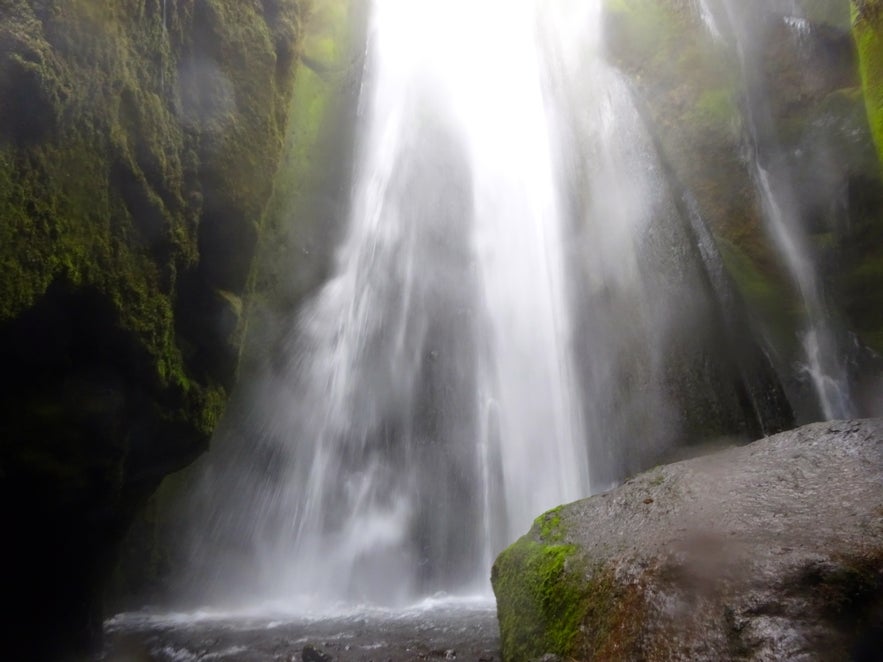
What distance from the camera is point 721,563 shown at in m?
2.95

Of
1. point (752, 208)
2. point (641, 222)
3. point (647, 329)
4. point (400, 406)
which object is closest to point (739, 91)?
point (752, 208)

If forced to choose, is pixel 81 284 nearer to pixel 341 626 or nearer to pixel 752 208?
pixel 341 626

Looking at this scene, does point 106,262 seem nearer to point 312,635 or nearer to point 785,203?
point 312,635

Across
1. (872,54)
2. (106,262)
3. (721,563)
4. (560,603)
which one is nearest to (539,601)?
(560,603)

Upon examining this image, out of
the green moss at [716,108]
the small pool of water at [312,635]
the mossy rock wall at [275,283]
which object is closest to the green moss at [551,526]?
the small pool of water at [312,635]

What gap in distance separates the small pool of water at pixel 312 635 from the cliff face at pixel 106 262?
0.96 metres

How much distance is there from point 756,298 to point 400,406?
24.4 feet

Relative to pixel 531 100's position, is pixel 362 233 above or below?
below

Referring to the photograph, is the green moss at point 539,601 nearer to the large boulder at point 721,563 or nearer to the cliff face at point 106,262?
the large boulder at point 721,563

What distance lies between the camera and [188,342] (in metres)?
6.92

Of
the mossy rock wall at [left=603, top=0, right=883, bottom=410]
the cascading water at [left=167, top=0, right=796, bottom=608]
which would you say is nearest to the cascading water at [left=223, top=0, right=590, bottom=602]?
the cascading water at [left=167, top=0, right=796, bottom=608]

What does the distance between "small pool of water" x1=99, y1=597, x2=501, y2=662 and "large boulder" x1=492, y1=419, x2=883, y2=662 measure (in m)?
1.45

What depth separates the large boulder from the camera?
2.56 m

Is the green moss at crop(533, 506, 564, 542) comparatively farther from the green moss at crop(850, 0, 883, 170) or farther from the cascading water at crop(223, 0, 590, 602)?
the green moss at crop(850, 0, 883, 170)
